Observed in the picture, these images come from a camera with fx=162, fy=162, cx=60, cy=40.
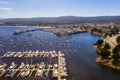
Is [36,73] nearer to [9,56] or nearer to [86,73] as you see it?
[86,73]

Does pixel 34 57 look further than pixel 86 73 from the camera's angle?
Yes

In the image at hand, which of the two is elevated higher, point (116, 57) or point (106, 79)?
point (116, 57)

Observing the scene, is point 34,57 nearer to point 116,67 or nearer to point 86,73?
point 86,73

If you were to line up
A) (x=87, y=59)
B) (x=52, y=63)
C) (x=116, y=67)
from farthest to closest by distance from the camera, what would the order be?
1. (x=87, y=59)
2. (x=52, y=63)
3. (x=116, y=67)

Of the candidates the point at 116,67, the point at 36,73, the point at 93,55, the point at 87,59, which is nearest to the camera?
the point at 36,73

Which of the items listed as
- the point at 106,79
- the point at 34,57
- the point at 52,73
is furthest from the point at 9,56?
the point at 106,79

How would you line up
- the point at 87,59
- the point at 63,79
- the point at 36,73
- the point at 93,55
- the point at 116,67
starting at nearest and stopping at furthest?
the point at 63,79 < the point at 36,73 < the point at 116,67 < the point at 87,59 < the point at 93,55

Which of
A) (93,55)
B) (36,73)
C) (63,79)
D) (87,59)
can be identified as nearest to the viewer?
(63,79)

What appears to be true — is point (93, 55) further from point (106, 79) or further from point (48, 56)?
point (106, 79)

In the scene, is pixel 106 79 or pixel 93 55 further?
pixel 93 55

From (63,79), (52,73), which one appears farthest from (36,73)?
(63,79)
